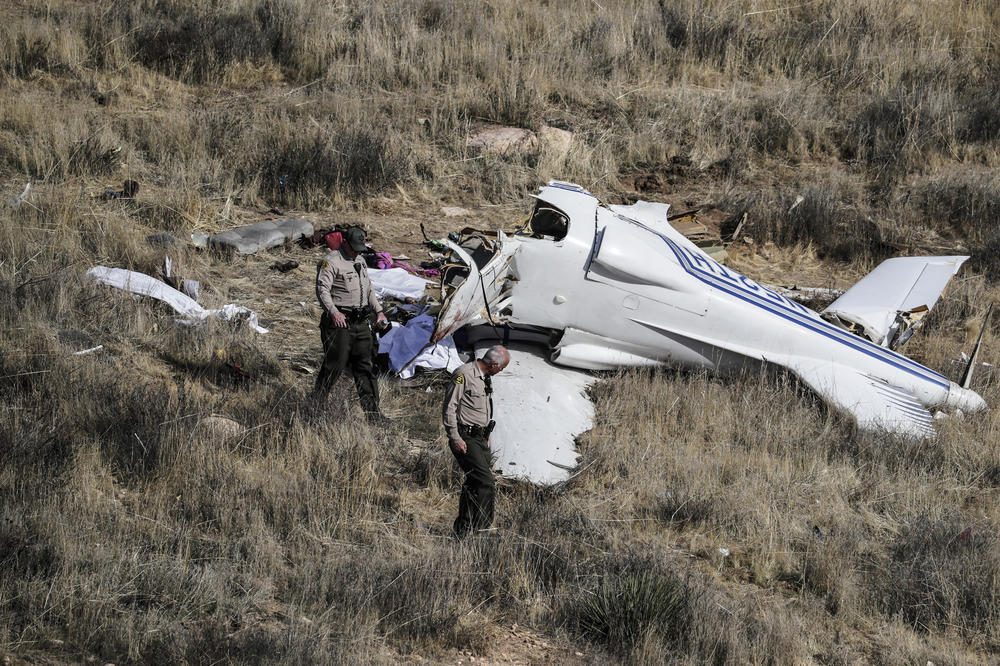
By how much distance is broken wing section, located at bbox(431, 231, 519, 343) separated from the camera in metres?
7.54

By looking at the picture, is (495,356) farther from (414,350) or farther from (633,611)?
(414,350)

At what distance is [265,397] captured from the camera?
24.6ft

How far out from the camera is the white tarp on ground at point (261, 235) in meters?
10.8

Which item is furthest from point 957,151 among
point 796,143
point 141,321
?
point 141,321

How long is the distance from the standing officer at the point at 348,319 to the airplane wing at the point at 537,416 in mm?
1091

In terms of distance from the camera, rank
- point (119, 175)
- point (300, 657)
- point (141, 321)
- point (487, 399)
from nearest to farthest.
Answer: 1. point (300, 657)
2. point (487, 399)
3. point (141, 321)
4. point (119, 175)

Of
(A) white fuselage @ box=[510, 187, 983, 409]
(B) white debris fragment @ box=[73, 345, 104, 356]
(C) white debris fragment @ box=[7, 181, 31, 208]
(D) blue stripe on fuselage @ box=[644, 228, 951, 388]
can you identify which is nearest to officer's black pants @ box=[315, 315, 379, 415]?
(A) white fuselage @ box=[510, 187, 983, 409]

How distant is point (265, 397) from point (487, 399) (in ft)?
8.23

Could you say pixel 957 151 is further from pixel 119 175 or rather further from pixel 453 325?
pixel 119 175

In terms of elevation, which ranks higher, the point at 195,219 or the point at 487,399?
the point at 487,399

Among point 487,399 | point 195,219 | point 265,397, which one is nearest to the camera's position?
point 487,399

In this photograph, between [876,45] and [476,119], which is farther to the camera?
[876,45]

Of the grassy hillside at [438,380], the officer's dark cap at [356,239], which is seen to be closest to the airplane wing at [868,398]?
the grassy hillside at [438,380]

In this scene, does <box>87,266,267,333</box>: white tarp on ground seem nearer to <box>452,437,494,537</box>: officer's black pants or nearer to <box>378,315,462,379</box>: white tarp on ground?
<box>378,315,462,379</box>: white tarp on ground
